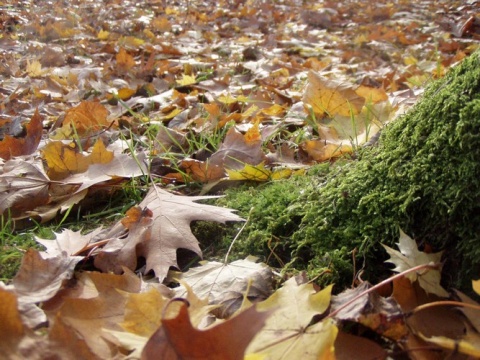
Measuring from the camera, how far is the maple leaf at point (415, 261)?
0.93m

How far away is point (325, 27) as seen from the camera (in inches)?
226

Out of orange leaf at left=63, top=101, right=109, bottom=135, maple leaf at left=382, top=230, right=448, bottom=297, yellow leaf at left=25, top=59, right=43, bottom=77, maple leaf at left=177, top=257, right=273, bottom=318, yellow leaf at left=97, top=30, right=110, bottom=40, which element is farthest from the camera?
yellow leaf at left=97, top=30, right=110, bottom=40

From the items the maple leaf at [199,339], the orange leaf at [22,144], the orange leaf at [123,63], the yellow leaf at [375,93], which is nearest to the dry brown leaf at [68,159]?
the orange leaf at [22,144]

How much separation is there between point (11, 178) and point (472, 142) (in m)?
1.40

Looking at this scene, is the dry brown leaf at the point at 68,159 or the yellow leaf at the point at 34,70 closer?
the dry brown leaf at the point at 68,159

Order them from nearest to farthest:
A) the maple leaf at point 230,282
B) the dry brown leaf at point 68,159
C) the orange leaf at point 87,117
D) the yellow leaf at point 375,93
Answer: the maple leaf at point 230,282 → the dry brown leaf at point 68,159 → the yellow leaf at point 375,93 → the orange leaf at point 87,117

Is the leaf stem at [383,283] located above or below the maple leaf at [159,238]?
above

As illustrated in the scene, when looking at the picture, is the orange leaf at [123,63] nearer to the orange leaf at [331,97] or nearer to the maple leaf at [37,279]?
the orange leaf at [331,97]

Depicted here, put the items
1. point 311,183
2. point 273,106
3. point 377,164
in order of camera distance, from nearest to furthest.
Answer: point 377,164, point 311,183, point 273,106

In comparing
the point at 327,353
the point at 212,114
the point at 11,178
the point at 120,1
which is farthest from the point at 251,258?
the point at 120,1

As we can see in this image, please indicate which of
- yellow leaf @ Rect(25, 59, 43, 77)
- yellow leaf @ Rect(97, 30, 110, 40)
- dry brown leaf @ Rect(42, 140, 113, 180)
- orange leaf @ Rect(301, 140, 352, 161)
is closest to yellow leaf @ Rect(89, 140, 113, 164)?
dry brown leaf @ Rect(42, 140, 113, 180)

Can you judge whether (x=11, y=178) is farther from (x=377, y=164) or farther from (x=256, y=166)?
(x=377, y=164)

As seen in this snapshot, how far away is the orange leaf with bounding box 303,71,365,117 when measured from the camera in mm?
1896

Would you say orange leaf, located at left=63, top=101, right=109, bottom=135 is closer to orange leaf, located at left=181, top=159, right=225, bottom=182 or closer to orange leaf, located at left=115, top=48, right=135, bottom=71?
orange leaf, located at left=181, top=159, right=225, bottom=182
